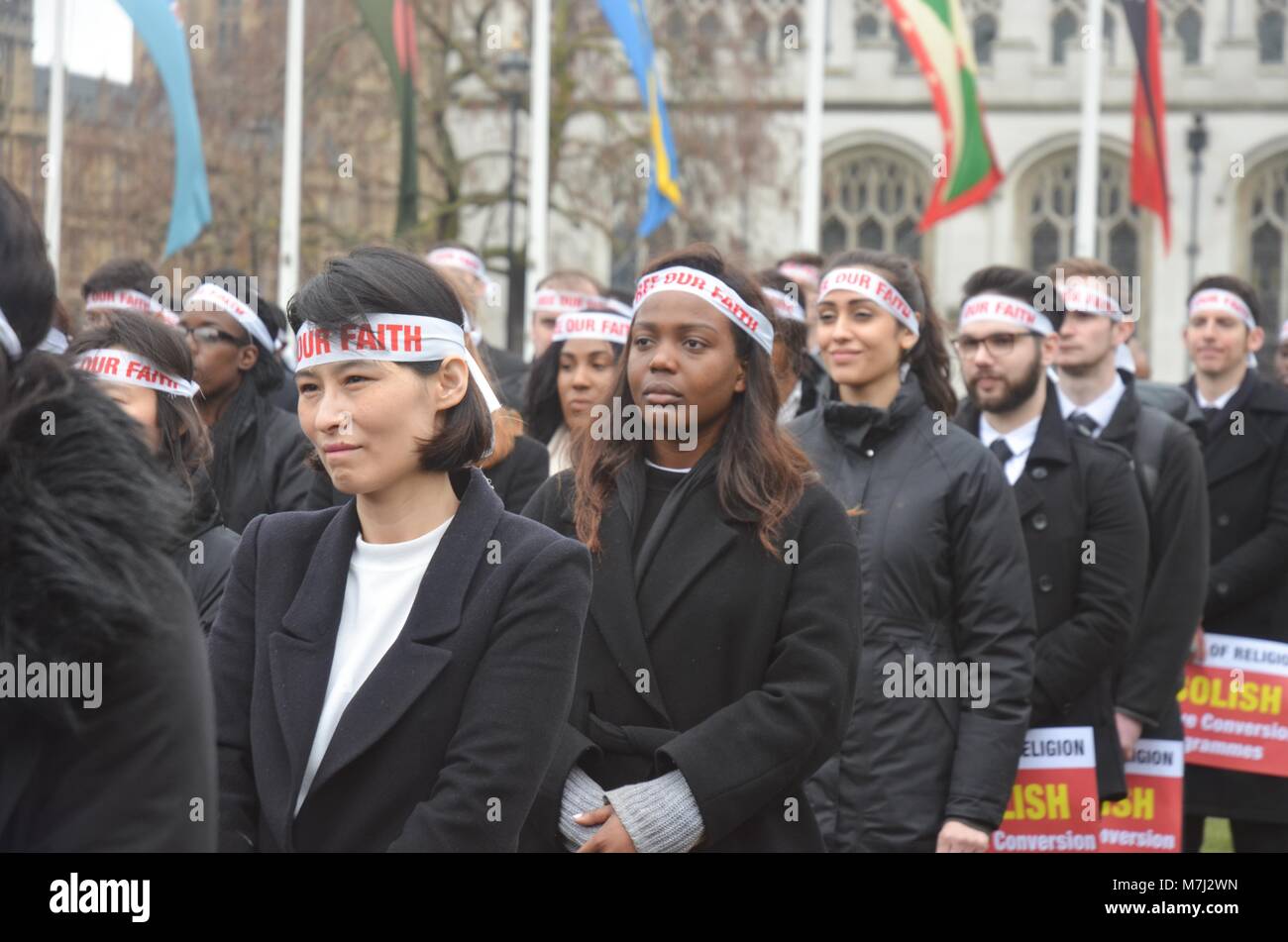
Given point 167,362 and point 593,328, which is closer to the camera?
point 167,362

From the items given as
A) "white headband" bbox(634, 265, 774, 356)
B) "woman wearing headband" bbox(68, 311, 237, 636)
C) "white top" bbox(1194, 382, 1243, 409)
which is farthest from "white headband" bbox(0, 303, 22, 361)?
"white top" bbox(1194, 382, 1243, 409)

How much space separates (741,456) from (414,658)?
120 cm

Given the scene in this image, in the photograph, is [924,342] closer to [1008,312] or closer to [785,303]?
[1008,312]

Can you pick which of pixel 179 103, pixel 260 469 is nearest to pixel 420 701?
pixel 260 469

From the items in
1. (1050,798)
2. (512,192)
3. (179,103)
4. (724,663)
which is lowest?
(1050,798)

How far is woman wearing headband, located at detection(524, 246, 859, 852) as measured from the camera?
12.2 ft

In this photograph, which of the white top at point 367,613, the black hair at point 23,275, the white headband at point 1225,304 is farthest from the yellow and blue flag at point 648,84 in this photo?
the black hair at point 23,275

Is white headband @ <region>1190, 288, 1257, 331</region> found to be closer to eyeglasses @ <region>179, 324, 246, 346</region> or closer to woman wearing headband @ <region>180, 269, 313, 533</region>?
woman wearing headband @ <region>180, 269, 313, 533</region>

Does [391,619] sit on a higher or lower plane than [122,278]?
lower

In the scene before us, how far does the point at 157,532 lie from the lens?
2.03 metres

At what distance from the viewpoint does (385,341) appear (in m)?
3.16

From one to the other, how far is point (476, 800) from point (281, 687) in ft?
1.23

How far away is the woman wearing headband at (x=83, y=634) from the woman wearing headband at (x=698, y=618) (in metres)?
1.76
